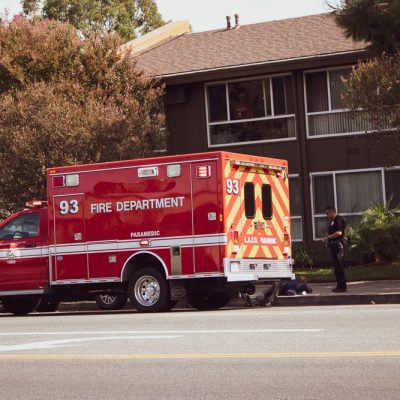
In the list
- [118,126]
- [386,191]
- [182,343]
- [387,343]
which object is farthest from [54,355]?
[386,191]

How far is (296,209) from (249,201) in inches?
526

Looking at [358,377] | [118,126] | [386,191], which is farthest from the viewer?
[386,191]

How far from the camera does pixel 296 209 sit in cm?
3284

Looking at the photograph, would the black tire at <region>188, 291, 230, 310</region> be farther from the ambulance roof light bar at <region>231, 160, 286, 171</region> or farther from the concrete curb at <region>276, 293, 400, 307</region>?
the ambulance roof light bar at <region>231, 160, 286, 171</region>

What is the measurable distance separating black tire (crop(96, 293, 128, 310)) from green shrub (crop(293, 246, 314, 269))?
11095 millimetres

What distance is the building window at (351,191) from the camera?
31516mm

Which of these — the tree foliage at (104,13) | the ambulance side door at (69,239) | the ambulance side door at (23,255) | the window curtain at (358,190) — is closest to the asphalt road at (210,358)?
the ambulance side door at (69,239)

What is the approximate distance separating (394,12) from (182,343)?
12409 mm

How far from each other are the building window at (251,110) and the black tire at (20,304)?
43.4 ft

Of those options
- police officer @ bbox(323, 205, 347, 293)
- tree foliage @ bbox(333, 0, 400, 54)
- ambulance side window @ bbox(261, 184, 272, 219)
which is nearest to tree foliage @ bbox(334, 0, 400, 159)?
tree foliage @ bbox(333, 0, 400, 54)

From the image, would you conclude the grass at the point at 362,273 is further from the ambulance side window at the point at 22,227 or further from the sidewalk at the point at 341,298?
the ambulance side window at the point at 22,227

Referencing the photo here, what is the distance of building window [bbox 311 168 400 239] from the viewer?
3152 cm

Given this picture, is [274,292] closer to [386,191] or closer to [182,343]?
[182,343]

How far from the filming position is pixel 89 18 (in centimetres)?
6300
